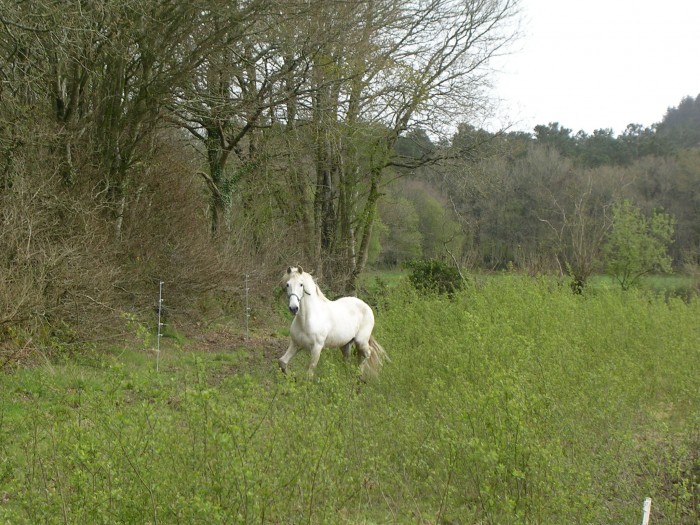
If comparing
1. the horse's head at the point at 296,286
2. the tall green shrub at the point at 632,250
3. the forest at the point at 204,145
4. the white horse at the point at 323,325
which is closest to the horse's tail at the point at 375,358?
the white horse at the point at 323,325

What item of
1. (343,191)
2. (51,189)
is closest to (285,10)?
(51,189)

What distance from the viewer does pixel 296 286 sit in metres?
9.41

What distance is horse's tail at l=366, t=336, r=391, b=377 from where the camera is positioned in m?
10.0

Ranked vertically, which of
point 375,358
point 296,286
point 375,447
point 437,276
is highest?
point 296,286

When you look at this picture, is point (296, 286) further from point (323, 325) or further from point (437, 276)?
point (437, 276)

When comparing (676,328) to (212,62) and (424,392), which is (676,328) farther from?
(212,62)

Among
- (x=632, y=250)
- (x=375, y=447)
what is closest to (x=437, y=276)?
(x=375, y=447)

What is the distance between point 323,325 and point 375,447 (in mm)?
4754

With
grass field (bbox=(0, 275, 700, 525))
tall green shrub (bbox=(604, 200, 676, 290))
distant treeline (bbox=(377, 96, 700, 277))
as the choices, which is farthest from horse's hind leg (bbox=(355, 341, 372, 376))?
tall green shrub (bbox=(604, 200, 676, 290))

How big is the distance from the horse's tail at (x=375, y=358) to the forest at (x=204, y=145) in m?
3.54

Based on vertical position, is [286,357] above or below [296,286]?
below

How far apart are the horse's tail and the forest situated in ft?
11.6

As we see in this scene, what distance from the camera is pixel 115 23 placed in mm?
10398

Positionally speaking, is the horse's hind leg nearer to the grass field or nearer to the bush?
the grass field
